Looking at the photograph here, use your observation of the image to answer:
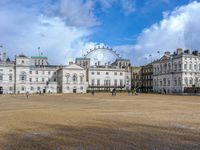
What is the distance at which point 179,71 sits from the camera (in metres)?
109

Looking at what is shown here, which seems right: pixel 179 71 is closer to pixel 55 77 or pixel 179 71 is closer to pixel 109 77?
pixel 109 77

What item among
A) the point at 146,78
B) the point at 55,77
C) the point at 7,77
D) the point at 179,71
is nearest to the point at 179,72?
the point at 179,71

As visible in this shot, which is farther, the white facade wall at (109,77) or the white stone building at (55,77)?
the white facade wall at (109,77)

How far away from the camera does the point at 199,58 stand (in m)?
109

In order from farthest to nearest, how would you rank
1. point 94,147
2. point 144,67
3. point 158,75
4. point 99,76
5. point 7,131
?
point 144,67 < point 99,76 < point 158,75 < point 7,131 < point 94,147

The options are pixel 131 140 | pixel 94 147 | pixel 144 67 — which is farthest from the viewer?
pixel 144 67

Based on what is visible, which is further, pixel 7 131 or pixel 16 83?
pixel 16 83

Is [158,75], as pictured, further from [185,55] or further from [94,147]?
[94,147]

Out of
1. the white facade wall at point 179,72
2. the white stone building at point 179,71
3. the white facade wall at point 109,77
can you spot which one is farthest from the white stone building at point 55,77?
the white facade wall at point 179,72

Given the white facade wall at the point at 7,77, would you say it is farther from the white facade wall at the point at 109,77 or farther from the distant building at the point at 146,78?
the distant building at the point at 146,78

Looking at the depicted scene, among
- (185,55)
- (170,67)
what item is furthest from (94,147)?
(170,67)

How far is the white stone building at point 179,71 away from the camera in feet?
351

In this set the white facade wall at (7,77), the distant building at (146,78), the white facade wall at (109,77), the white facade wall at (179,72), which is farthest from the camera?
the distant building at (146,78)

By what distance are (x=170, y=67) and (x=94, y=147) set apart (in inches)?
4306
